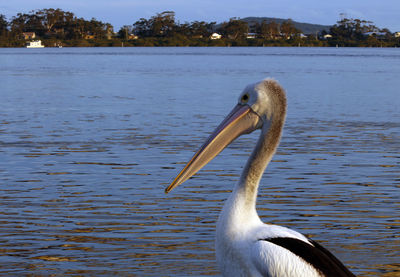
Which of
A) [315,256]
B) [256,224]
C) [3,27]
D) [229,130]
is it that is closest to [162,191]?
[229,130]

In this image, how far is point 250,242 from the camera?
4418 millimetres

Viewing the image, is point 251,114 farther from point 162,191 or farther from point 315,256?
point 162,191

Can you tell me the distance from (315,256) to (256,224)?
491 mm

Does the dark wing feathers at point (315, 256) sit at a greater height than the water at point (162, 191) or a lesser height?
greater

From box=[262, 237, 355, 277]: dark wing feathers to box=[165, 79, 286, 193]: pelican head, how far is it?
79 cm

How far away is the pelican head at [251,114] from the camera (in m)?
4.84

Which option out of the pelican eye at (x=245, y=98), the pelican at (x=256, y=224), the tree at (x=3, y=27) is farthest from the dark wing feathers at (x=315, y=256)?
the tree at (x=3, y=27)

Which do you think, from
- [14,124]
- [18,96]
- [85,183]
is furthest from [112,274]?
[18,96]

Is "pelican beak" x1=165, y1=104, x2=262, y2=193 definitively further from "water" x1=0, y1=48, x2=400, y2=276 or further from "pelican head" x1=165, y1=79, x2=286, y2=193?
"water" x1=0, y1=48, x2=400, y2=276

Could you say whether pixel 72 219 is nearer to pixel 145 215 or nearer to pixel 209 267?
pixel 145 215

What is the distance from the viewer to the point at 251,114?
4898 mm

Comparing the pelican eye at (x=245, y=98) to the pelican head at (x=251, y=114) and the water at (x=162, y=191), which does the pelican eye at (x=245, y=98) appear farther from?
the water at (x=162, y=191)

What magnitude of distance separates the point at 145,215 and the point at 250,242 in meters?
4.64

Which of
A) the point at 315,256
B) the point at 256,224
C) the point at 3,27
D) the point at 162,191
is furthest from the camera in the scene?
the point at 3,27
